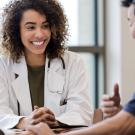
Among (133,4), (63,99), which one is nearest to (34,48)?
(63,99)

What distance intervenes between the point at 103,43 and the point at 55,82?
60.5 inches

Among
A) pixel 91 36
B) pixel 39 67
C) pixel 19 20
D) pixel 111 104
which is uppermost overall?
pixel 19 20

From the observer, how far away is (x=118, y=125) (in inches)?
47.8

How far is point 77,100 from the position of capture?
2373 mm

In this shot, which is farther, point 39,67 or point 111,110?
point 39,67

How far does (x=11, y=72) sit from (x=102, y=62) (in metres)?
1.62

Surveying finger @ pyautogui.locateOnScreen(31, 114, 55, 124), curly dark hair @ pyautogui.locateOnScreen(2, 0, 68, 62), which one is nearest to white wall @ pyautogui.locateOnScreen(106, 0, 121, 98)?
curly dark hair @ pyautogui.locateOnScreen(2, 0, 68, 62)

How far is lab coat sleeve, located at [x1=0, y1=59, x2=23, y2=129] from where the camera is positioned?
2133mm

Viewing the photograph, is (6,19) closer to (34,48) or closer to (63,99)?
(34,48)

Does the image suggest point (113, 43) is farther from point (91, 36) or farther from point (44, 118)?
point (44, 118)

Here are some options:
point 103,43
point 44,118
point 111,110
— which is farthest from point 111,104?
point 103,43

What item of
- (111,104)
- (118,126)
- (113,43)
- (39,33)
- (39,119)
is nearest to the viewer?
(118,126)

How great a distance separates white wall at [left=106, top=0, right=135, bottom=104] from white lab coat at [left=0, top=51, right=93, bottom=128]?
121 cm

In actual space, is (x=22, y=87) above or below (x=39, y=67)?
below
